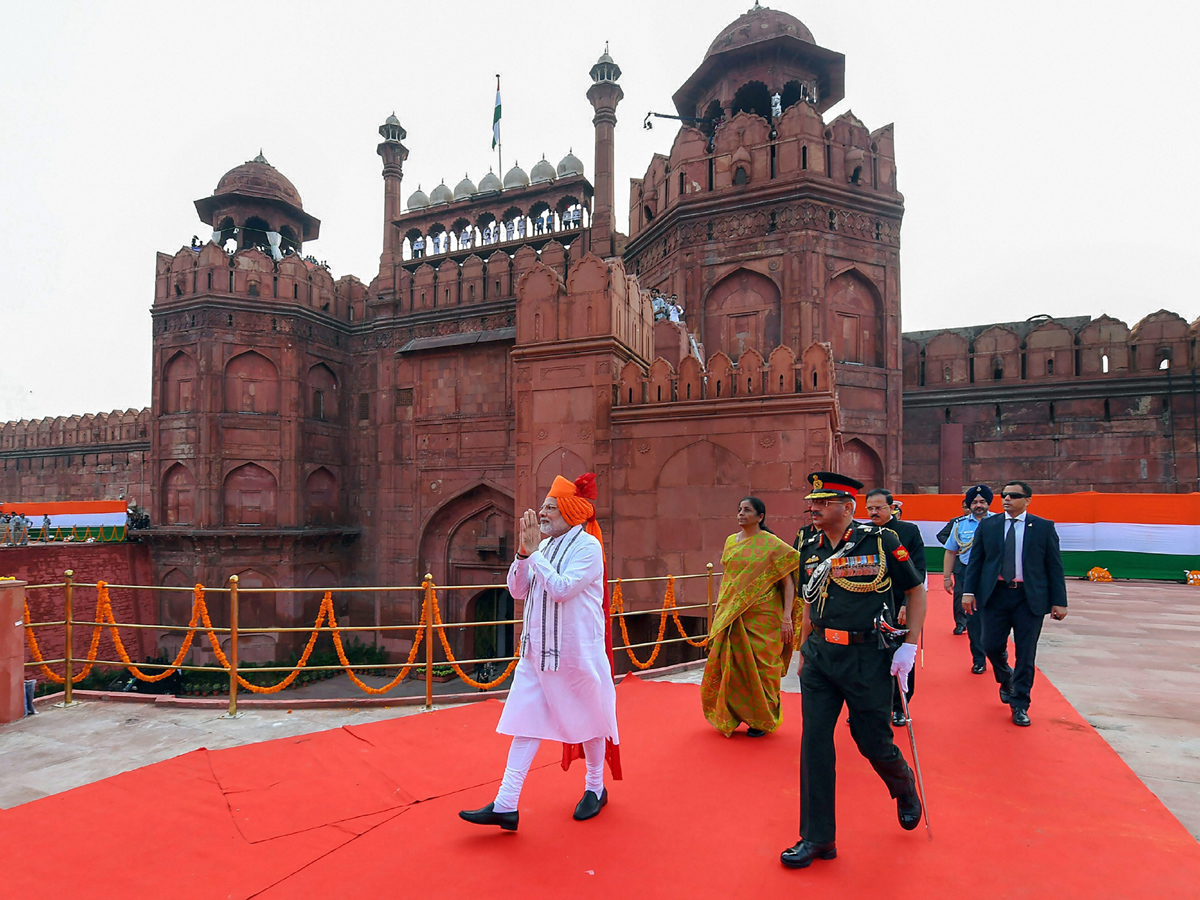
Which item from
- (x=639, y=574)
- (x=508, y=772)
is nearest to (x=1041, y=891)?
(x=508, y=772)

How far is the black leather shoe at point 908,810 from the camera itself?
115 inches

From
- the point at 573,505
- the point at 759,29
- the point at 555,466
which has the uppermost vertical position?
the point at 759,29

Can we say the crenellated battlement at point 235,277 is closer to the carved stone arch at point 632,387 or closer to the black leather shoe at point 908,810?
the carved stone arch at point 632,387

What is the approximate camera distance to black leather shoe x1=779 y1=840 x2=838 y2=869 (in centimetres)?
272

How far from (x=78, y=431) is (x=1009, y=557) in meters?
35.2

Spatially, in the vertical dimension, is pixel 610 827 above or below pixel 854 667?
below

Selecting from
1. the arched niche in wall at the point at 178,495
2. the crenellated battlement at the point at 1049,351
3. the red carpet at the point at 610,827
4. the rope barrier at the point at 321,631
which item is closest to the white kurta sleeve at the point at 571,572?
the red carpet at the point at 610,827

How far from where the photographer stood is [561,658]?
3.15 metres

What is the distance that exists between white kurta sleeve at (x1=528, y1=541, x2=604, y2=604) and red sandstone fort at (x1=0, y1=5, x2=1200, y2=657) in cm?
618

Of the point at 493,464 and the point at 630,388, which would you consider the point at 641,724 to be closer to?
the point at 630,388

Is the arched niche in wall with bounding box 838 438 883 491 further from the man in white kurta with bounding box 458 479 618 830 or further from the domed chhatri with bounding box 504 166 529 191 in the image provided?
the domed chhatri with bounding box 504 166 529 191

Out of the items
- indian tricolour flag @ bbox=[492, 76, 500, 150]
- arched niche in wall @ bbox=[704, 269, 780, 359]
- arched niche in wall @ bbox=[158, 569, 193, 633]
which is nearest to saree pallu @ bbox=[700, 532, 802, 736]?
arched niche in wall @ bbox=[704, 269, 780, 359]

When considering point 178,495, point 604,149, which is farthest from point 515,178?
point 178,495

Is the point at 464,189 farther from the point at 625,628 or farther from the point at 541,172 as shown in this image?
the point at 625,628
